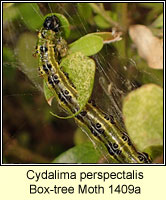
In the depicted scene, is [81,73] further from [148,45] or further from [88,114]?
[148,45]

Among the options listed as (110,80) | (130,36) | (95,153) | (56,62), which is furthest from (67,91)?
(130,36)

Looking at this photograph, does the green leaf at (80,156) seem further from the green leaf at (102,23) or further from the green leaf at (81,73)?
the green leaf at (102,23)

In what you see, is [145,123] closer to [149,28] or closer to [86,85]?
[86,85]

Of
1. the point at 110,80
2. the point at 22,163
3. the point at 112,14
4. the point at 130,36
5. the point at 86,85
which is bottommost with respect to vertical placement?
the point at 22,163

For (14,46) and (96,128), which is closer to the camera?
(96,128)

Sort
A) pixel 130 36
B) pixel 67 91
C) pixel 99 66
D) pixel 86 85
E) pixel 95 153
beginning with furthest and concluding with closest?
pixel 130 36
pixel 95 153
pixel 99 66
pixel 67 91
pixel 86 85

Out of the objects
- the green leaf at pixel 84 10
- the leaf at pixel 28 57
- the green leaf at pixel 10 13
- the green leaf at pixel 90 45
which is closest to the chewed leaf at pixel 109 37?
the green leaf at pixel 90 45

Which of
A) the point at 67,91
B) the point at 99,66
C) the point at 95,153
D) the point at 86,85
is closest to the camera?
the point at 86,85

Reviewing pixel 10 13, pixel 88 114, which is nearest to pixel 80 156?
pixel 88 114
